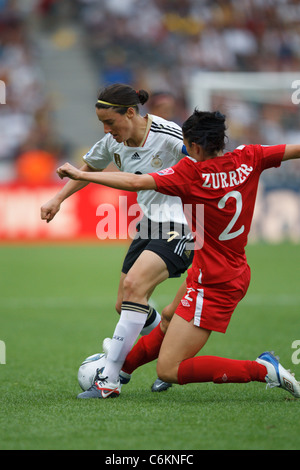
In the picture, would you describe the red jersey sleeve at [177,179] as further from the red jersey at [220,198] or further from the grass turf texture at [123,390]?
the grass turf texture at [123,390]

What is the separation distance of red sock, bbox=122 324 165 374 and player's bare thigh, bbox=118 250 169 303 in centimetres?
27

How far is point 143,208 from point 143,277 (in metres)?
0.70

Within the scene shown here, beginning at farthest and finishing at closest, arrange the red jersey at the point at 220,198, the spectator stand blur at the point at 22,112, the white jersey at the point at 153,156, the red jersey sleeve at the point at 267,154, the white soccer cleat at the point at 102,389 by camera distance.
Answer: the spectator stand blur at the point at 22,112, the white jersey at the point at 153,156, the white soccer cleat at the point at 102,389, the red jersey sleeve at the point at 267,154, the red jersey at the point at 220,198

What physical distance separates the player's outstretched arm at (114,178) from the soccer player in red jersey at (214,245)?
0.17 m

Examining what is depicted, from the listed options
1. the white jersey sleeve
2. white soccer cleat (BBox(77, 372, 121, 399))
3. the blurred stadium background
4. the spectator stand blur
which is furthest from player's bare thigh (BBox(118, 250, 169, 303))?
the spectator stand blur

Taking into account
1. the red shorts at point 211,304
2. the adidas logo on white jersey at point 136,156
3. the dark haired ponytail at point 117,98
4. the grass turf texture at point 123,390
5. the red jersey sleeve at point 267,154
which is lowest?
the grass turf texture at point 123,390

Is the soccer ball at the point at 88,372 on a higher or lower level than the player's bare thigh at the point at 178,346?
lower

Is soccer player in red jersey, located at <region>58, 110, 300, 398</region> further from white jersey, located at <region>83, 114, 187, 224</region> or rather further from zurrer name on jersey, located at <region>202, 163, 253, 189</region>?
white jersey, located at <region>83, 114, 187, 224</region>

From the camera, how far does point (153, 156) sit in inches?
198

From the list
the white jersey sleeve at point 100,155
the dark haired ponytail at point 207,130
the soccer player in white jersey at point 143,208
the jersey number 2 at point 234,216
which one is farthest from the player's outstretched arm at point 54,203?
the jersey number 2 at point 234,216

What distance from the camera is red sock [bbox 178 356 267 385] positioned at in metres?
4.32

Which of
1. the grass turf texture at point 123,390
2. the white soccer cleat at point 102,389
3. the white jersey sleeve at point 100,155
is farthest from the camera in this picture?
the white jersey sleeve at point 100,155

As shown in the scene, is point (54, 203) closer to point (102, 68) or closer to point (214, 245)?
point (214, 245)

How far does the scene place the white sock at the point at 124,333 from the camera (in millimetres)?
4648
